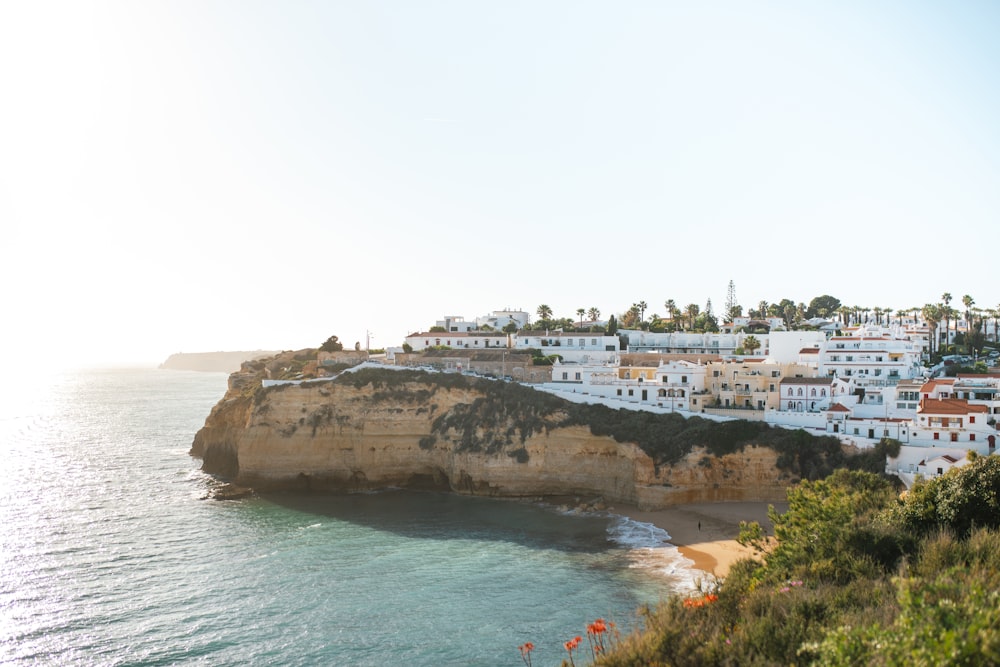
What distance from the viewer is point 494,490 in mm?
46219

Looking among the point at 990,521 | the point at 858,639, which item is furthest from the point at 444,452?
the point at 858,639

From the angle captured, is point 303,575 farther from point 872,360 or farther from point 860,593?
point 872,360

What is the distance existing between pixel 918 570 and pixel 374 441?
39225mm

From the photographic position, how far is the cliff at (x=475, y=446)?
41.6 metres

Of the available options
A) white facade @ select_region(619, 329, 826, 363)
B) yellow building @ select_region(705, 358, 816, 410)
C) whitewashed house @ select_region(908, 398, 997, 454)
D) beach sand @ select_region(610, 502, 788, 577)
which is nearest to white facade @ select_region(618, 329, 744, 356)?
white facade @ select_region(619, 329, 826, 363)

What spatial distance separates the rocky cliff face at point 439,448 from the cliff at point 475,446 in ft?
0.23

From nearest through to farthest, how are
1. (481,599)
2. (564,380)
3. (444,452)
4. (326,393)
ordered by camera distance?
(481,599) → (444,452) → (326,393) → (564,380)

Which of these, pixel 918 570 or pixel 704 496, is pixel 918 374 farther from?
pixel 918 570

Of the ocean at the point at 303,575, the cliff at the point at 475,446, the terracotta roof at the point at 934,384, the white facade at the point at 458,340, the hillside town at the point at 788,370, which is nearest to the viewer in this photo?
the ocean at the point at 303,575

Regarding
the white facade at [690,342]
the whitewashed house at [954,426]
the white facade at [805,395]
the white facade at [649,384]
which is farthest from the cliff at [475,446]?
the white facade at [690,342]

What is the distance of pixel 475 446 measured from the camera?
4731 cm

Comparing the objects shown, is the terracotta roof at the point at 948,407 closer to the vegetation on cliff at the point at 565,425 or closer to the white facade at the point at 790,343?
the vegetation on cliff at the point at 565,425

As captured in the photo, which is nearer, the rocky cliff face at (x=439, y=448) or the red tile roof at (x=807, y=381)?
the rocky cliff face at (x=439, y=448)

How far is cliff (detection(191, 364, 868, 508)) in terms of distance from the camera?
4159cm
